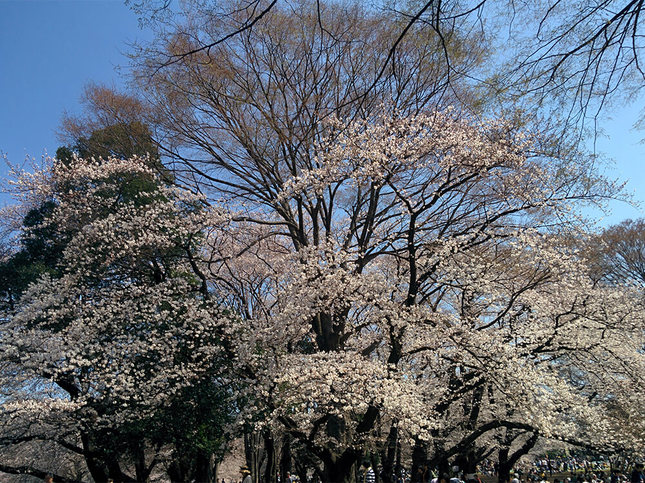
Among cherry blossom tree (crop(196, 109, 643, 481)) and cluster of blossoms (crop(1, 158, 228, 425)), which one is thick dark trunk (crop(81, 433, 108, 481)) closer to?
cluster of blossoms (crop(1, 158, 228, 425))

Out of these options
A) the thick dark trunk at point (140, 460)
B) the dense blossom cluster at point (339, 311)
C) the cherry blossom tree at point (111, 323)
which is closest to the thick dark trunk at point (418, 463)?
the dense blossom cluster at point (339, 311)

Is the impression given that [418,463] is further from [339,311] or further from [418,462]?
[339,311]

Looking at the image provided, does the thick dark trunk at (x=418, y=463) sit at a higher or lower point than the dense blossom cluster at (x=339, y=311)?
lower

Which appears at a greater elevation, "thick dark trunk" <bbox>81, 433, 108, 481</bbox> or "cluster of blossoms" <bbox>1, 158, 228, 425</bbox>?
"cluster of blossoms" <bbox>1, 158, 228, 425</bbox>

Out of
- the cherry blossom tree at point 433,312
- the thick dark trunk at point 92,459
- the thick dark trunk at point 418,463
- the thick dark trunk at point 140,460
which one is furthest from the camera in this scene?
the thick dark trunk at point 418,463

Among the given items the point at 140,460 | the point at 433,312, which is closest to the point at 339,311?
the point at 433,312

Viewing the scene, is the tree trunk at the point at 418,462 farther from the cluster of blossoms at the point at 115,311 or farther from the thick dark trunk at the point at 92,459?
the thick dark trunk at the point at 92,459

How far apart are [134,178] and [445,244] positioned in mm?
6166

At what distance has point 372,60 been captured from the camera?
891cm

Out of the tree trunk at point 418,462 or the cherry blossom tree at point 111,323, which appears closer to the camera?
the cherry blossom tree at point 111,323

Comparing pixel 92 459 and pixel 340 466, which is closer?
pixel 340 466

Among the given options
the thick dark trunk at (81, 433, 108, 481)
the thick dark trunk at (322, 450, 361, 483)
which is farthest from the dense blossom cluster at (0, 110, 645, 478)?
the thick dark trunk at (81, 433, 108, 481)

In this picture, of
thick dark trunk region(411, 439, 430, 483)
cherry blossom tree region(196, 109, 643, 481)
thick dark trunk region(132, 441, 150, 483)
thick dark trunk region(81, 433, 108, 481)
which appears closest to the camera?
cherry blossom tree region(196, 109, 643, 481)

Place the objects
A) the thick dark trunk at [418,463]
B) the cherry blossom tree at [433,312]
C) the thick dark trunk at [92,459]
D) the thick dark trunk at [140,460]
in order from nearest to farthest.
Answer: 1. the cherry blossom tree at [433,312]
2. the thick dark trunk at [140,460]
3. the thick dark trunk at [92,459]
4. the thick dark trunk at [418,463]
